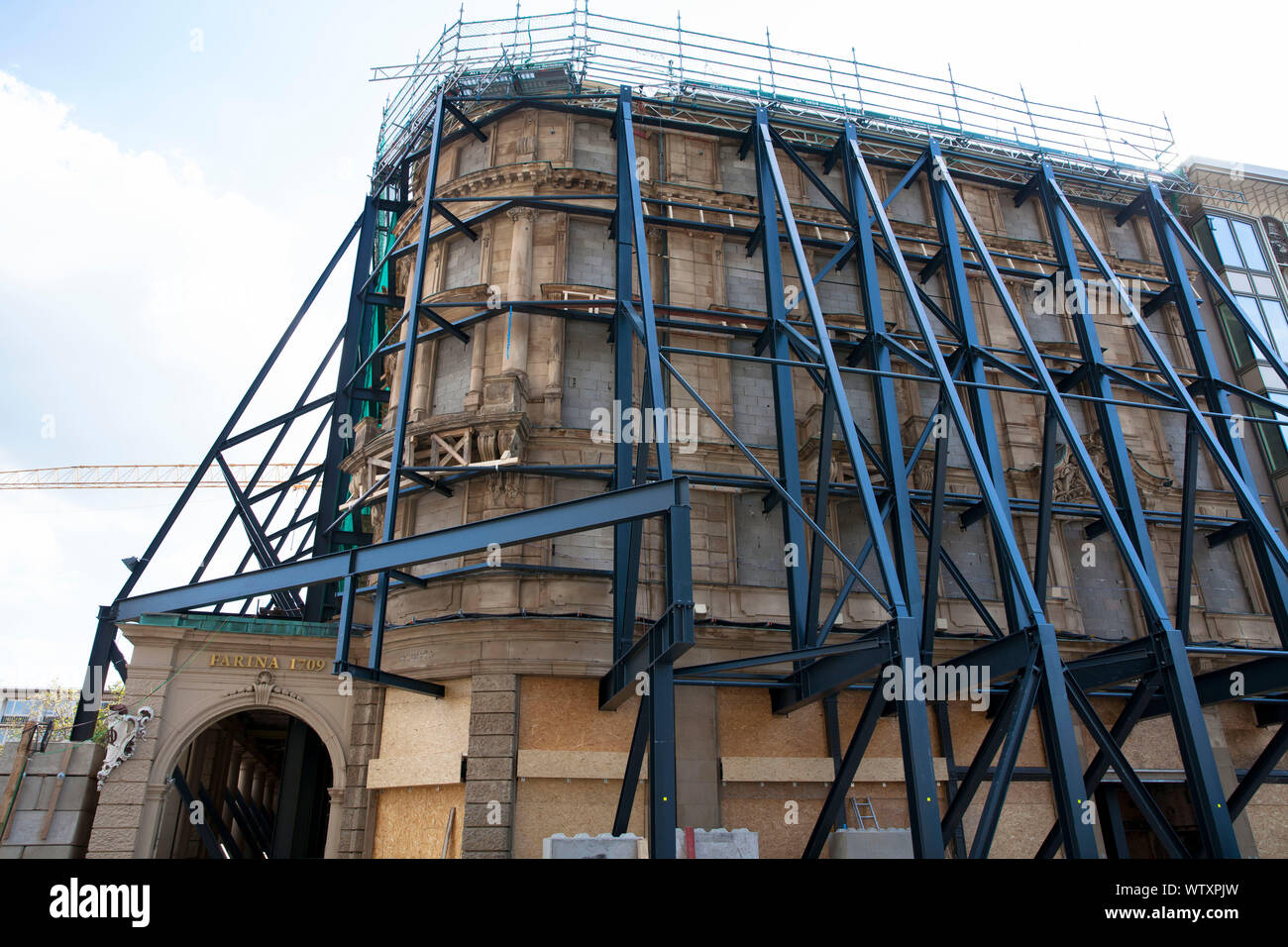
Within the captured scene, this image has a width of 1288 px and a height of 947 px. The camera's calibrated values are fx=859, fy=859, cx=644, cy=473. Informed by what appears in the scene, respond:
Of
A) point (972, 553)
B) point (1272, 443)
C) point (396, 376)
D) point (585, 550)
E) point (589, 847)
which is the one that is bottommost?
point (589, 847)

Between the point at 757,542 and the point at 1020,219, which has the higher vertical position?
the point at 1020,219

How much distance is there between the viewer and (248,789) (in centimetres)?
3109

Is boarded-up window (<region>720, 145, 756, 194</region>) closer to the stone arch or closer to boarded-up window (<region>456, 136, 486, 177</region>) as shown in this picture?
boarded-up window (<region>456, 136, 486, 177</region>)

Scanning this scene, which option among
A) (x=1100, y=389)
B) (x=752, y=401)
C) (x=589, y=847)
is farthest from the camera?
(x=752, y=401)

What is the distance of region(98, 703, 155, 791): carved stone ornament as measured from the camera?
1677 centimetres

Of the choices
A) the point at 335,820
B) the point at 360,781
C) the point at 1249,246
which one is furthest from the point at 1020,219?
the point at 335,820

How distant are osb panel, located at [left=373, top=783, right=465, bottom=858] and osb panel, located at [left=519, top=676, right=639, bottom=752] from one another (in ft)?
5.85

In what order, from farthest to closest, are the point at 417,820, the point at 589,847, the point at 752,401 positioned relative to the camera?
1. the point at 752,401
2. the point at 417,820
3. the point at 589,847

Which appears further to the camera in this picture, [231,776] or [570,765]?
[231,776]

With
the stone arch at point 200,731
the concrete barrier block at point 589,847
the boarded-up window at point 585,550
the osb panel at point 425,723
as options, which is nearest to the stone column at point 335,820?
the stone arch at point 200,731

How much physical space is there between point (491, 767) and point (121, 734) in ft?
24.4

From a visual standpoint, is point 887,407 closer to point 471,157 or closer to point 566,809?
point 566,809

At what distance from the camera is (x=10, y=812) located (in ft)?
52.7

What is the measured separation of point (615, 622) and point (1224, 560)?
17.8 metres
